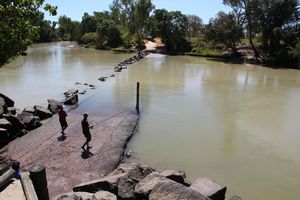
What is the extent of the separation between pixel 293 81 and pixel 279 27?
15034 mm

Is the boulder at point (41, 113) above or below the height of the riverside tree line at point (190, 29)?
below

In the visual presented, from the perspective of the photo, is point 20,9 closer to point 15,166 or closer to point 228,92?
point 15,166

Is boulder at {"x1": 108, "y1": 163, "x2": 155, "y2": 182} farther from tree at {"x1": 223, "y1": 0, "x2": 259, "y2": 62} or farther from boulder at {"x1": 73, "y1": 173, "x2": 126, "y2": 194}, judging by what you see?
tree at {"x1": 223, "y1": 0, "x2": 259, "y2": 62}

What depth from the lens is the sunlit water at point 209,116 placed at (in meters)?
11.3

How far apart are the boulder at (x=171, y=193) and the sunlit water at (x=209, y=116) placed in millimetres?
3154

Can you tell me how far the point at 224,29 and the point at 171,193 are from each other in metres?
41.5

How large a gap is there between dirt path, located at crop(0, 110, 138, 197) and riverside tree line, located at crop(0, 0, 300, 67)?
390 cm

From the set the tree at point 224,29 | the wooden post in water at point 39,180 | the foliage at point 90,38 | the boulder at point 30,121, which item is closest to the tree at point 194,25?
the foliage at point 90,38

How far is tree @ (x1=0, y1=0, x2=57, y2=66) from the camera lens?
1104 centimetres

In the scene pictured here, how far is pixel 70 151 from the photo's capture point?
11953mm

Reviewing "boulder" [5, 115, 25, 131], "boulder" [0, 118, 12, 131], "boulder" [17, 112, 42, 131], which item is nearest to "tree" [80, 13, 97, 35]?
Answer: "boulder" [17, 112, 42, 131]

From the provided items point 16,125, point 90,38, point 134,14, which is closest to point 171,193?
point 16,125

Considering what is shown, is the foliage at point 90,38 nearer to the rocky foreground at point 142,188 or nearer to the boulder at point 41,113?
the boulder at point 41,113

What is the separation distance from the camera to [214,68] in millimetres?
38812
